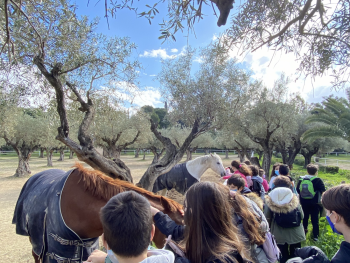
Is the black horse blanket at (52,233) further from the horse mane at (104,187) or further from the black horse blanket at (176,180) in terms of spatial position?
the black horse blanket at (176,180)

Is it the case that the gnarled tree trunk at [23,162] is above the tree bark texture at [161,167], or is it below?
below

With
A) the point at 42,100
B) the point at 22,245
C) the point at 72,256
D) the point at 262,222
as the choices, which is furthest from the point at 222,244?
the point at 22,245

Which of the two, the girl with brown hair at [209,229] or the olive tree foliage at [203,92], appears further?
the olive tree foliage at [203,92]

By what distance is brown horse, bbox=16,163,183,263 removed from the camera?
2.23 meters

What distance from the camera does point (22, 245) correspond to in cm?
506

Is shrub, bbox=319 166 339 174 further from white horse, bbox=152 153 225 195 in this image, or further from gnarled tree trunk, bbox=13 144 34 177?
gnarled tree trunk, bbox=13 144 34 177

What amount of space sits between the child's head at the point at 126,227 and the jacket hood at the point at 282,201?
2473 millimetres

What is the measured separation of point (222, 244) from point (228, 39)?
9.89ft

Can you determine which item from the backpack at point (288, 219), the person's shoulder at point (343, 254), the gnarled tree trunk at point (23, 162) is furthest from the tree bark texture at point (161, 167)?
the gnarled tree trunk at point (23, 162)

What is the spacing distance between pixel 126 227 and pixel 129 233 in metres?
0.04

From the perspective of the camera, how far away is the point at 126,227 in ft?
3.72

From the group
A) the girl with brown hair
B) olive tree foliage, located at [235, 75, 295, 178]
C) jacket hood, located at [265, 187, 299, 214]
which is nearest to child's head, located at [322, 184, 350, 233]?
the girl with brown hair

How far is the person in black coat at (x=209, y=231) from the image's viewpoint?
123cm

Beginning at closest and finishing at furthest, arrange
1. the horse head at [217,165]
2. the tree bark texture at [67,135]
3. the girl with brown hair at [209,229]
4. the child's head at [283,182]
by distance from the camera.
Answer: the girl with brown hair at [209,229], the tree bark texture at [67,135], the child's head at [283,182], the horse head at [217,165]
